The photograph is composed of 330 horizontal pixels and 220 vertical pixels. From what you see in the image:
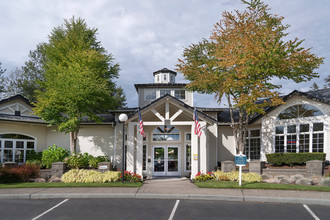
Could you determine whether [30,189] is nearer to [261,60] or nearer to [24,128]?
[24,128]

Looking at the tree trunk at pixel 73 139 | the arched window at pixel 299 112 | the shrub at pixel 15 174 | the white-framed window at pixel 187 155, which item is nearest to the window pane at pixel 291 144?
the arched window at pixel 299 112

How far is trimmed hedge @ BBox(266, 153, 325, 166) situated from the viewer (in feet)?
51.5

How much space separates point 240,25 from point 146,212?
13429 mm

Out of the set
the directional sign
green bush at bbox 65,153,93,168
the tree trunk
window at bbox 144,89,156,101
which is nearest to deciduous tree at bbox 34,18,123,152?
the tree trunk

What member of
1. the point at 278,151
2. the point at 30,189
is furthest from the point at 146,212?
the point at 278,151

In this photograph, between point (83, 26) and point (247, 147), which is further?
point (83, 26)

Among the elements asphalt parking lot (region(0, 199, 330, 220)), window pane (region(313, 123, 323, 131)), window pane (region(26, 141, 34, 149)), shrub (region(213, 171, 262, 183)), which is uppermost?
window pane (region(313, 123, 323, 131))

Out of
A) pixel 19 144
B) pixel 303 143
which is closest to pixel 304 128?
pixel 303 143

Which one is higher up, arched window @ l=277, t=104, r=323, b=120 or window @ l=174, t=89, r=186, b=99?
window @ l=174, t=89, r=186, b=99

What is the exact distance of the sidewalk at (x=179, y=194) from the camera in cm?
1004

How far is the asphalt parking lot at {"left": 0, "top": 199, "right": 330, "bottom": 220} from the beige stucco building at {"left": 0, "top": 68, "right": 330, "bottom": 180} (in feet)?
18.8

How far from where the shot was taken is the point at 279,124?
714 inches

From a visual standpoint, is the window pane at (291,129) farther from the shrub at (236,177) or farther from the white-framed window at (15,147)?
the white-framed window at (15,147)

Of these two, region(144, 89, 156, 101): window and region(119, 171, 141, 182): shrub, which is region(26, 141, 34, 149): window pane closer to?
region(119, 171, 141, 182): shrub
